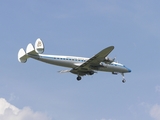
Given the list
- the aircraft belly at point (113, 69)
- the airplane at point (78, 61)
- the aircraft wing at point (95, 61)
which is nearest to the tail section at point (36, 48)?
the airplane at point (78, 61)

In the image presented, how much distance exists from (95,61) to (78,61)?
140 inches

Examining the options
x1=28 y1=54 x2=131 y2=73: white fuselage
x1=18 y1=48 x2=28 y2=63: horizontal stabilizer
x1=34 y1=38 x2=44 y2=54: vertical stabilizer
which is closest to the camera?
x1=34 y1=38 x2=44 y2=54: vertical stabilizer

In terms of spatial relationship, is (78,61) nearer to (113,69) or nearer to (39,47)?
(113,69)

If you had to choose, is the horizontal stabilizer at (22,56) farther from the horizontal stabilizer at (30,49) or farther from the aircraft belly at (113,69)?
the aircraft belly at (113,69)

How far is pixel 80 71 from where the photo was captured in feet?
275

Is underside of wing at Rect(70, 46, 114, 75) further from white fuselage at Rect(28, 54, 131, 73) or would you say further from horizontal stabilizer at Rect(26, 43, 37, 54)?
horizontal stabilizer at Rect(26, 43, 37, 54)

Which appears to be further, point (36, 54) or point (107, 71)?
point (107, 71)

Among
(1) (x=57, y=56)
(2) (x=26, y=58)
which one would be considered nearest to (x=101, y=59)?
(1) (x=57, y=56)

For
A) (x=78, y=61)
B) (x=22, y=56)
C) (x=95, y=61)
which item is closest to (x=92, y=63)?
(x=95, y=61)

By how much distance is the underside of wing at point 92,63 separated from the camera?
77562mm

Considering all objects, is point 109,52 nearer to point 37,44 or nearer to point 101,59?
point 101,59

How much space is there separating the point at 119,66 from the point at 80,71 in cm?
781

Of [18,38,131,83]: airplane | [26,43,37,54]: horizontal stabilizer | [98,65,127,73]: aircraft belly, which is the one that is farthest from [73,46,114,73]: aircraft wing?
[26,43,37,54]: horizontal stabilizer

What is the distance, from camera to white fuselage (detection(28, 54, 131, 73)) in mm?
78625
